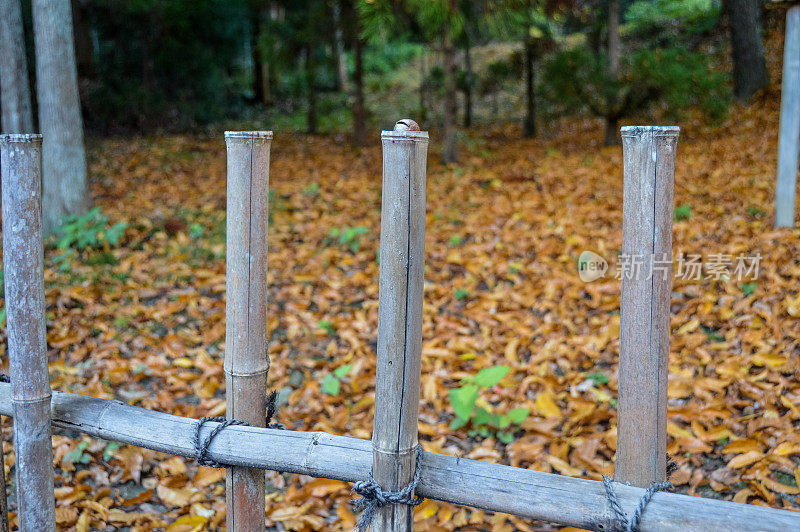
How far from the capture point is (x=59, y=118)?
5805 millimetres

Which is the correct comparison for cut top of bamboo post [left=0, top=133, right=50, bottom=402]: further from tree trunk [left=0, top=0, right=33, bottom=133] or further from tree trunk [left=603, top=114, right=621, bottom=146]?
tree trunk [left=603, top=114, right=621, bottom=146]

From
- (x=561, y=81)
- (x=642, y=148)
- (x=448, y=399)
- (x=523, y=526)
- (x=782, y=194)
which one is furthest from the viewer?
Result: (x=561, y=81)

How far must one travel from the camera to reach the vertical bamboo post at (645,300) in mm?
1482

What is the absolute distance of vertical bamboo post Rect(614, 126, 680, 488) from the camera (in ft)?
4.86

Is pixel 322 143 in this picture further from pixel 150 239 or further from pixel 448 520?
pixel 448 520

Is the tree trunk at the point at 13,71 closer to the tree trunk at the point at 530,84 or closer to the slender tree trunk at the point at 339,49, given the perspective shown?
the slender tree trunk at the point at 339,49

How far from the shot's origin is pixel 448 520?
8.80 ft

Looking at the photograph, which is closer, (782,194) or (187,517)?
(187,517)

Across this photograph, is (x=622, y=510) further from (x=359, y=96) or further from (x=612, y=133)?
(x=359, y=96)

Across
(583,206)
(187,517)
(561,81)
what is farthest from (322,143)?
(187,517)

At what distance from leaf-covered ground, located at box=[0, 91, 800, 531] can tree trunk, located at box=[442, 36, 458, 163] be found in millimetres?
555

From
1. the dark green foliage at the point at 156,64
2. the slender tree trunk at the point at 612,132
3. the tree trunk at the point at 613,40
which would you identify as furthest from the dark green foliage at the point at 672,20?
the dark green foliage at the point at 156,64

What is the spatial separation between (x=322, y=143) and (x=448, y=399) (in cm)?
697

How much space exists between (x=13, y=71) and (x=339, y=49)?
1063 cm
